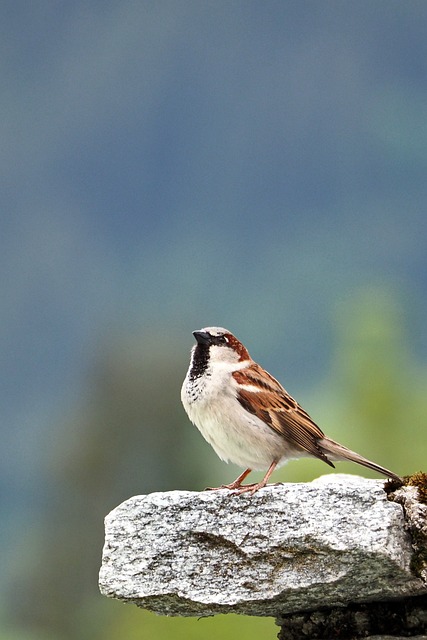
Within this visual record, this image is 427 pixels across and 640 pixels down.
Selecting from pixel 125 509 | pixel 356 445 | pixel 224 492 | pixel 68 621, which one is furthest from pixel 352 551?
pixel 68 621

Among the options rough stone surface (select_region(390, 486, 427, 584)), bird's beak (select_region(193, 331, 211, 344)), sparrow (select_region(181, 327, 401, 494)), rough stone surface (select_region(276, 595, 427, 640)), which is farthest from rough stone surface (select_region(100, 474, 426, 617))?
bird's beak (select_region(193, 331, 211, 344))

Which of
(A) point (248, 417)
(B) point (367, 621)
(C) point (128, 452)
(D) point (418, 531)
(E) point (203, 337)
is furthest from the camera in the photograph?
(C) point (128, 452)

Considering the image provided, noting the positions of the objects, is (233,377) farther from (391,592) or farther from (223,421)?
(391,592)

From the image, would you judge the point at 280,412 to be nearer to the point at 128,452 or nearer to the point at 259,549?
the point at 259,549

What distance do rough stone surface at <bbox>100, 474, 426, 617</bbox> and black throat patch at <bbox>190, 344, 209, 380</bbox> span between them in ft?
3.02

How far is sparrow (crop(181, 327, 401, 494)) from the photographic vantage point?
5.76 metres

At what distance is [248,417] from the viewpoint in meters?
5.78

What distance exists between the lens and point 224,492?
5316 mm

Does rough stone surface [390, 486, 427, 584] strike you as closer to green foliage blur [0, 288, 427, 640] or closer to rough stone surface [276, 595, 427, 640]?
rough stone surface [276, 595, 427, 640]

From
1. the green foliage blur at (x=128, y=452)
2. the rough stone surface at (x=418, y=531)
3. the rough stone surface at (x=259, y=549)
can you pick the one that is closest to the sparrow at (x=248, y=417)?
the rough stone surface at (x=259, y=549)

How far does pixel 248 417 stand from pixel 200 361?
0.50 meters

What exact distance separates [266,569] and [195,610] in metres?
Answer: 0.52

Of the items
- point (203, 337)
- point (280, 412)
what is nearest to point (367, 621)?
point (280, 412)

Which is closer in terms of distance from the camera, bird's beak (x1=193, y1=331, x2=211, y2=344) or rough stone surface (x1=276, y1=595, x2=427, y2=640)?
rough stone surface (x1=276, y1=595, x2=427, y2=640)
